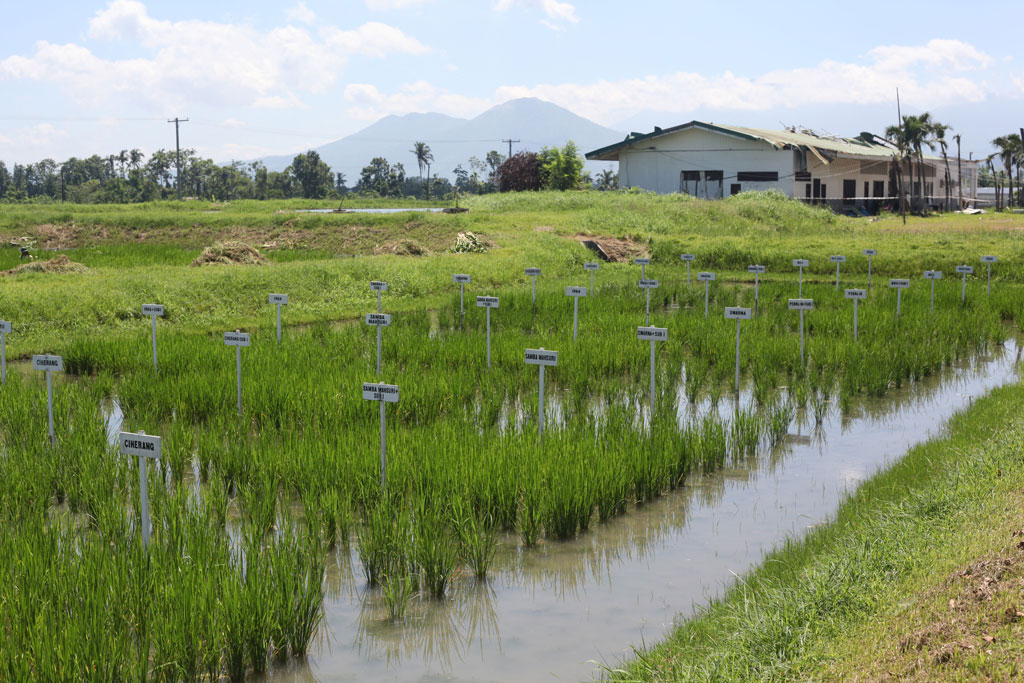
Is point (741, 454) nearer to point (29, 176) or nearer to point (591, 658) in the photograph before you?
point (591, 658)

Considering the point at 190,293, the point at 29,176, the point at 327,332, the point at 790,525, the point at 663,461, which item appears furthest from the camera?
the point at 29,176

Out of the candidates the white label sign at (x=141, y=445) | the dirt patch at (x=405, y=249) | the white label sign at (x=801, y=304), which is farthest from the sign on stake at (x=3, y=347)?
the dirt patch at (x=405, y=249)

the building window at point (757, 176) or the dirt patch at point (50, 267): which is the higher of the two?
the building window at point (757, 176)

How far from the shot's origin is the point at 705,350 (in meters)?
12.2

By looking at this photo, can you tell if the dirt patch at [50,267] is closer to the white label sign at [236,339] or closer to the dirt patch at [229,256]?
the dirt patch at [229,256]

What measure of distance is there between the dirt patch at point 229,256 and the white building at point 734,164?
25.1 metres

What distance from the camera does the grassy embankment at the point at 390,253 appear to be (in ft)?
51.1

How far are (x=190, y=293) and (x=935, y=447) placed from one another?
41.9 ft

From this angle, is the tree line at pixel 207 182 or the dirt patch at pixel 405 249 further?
the tree line at pixel 207 182

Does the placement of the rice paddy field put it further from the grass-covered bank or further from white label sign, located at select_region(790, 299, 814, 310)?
white label sign, located at select_region(790, 299, 814, 310)

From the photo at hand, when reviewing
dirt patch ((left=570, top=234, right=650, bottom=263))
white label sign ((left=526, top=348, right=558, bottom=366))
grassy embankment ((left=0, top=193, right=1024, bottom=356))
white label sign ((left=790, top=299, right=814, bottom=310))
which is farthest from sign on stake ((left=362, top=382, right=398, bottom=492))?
dirt patch ((left=570, top=234, right=650, bottom=263))

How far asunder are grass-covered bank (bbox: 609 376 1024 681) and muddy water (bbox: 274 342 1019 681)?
13.0 inches

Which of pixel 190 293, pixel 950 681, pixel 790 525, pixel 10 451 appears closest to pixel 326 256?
pixel 190 293

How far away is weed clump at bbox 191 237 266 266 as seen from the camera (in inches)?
878
